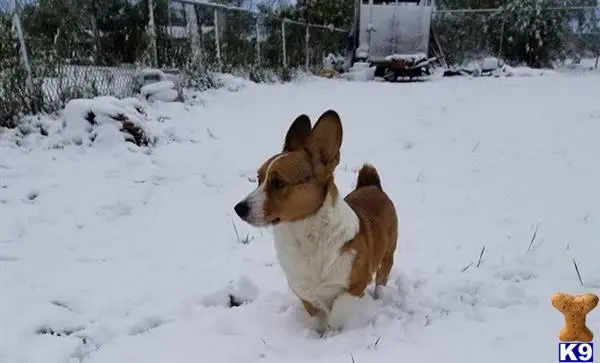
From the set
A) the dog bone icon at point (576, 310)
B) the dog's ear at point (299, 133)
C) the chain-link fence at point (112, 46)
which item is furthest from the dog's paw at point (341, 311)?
the chain-link fence at point (112, 46)

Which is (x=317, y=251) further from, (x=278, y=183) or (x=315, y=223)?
(x=278, y=183)

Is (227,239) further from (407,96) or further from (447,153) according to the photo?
(407,96)

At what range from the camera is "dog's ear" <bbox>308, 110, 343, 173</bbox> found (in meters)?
2.29

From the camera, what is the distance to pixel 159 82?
8.09 metres

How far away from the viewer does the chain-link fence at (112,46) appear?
6.15 m

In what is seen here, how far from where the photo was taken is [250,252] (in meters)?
3.16

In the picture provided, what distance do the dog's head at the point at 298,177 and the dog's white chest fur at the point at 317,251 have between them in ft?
0.20

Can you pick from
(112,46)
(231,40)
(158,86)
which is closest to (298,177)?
(158,86)

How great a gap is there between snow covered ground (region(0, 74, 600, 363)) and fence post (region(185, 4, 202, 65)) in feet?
13.2

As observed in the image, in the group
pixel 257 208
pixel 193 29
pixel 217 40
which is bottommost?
pixel 257 208

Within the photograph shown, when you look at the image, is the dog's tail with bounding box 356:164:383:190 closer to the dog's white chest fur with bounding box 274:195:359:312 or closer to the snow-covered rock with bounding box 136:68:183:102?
the dog's white chest fur with bounding box 274:195:359:312

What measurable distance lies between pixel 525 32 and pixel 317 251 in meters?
17.9

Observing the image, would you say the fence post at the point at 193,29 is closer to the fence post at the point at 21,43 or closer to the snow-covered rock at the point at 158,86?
the snow-covered rock at the point at 158,86

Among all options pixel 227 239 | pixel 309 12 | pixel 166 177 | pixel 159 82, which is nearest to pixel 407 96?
pixel 159 82
